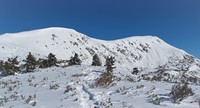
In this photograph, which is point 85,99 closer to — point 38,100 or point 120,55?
point 38,100

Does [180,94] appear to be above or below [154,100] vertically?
above

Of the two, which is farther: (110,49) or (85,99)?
(110,49)

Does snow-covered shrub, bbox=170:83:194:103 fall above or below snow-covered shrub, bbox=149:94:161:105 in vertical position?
above

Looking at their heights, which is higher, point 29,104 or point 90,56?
point 90,56

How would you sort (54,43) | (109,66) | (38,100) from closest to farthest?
1. (38,100)
2. (109,66)
3. (54,43)

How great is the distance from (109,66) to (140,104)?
19.2m

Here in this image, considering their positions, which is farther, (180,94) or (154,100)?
(180,94)

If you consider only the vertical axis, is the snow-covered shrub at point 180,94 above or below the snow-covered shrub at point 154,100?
above

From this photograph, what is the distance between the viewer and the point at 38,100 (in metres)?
13.5

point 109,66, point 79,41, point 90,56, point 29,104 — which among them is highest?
point 79,41

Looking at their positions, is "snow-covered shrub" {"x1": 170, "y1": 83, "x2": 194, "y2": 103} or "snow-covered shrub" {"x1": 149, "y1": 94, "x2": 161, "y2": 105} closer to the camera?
"snow-covered shrub" {"x1": 149, "y1": 94, "x2": 161, "y2": 105}

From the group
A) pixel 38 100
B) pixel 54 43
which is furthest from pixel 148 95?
pixel 54 43

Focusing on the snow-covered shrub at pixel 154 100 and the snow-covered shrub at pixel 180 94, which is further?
the snow-covered shrub at pixel 180 94

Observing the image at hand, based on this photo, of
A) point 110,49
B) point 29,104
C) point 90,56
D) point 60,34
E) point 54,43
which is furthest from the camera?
point 110,49
